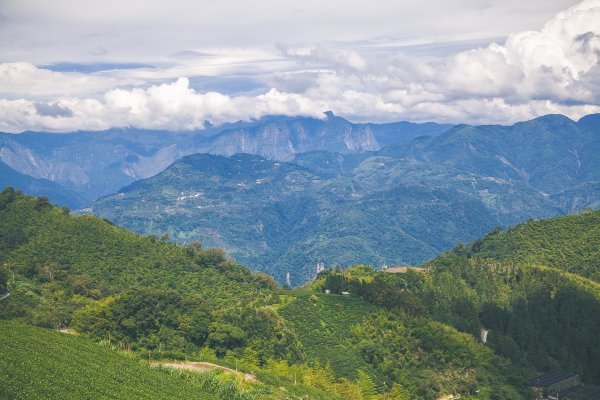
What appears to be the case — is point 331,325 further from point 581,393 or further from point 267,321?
point 581,393

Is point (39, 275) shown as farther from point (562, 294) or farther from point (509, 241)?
point (509, 241)

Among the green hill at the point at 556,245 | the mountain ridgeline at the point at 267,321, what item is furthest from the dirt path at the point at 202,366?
the green hill at the point at 556,245

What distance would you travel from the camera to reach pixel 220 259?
12250 centimetres

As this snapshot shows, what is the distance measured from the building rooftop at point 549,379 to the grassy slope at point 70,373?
56864 mm

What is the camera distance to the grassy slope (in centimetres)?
3791

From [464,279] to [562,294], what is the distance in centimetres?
1973

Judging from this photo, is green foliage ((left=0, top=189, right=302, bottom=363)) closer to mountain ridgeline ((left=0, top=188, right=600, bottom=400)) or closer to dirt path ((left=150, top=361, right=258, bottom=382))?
mountain ridgeline ((left=0, top=188, right=600, bottom=400))

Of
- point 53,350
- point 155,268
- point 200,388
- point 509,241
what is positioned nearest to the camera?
point 53,350

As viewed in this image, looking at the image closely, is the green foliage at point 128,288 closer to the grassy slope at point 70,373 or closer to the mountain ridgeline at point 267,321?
the mountain ridgeline at point 267,321

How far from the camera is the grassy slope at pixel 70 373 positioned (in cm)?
3791

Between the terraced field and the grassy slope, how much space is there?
31.0m

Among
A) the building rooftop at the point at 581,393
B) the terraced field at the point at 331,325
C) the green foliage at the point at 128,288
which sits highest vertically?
the green foliage at the point at 128,288

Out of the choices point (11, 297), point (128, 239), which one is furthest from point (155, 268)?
point (11, 297)

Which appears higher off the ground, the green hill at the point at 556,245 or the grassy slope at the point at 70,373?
the grassy slope at the point at 70,373
